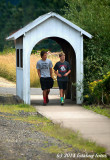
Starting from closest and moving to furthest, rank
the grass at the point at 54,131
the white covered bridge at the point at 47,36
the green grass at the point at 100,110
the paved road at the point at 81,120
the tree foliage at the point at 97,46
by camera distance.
Answer: the grass at the point at 54,131 → the paved road at the point at 81,120 → the green grass at the point at 100,110 → the white covered bridge at the point at 47,36 → the tree foliage at the point at 97,46

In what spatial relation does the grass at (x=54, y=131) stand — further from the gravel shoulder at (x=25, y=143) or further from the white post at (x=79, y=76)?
the white post at (x=79, y=76)

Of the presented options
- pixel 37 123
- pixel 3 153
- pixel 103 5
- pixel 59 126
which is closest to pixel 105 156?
pixel 3 153

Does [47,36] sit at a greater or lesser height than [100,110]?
greater

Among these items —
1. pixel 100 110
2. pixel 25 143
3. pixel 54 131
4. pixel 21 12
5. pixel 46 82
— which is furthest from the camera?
pixel 21 12

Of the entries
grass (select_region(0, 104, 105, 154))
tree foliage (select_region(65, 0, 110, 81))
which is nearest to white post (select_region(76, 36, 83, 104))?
tree foliage (select_region(65, 0, 110, 81))

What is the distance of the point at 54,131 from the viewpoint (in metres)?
9.23

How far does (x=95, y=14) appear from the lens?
17297 mm

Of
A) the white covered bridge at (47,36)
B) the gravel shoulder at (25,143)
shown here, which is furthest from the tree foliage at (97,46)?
the gravel shoulder at (25,143)

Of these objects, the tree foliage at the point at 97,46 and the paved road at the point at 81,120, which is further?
the tree foliage at the point at 97,46

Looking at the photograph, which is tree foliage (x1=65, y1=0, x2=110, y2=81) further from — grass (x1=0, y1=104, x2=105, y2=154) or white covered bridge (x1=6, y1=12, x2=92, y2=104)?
grass (x1=0, y1=104, x2=105, y2=154)

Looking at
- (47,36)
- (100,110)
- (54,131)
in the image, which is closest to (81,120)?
(54,131)

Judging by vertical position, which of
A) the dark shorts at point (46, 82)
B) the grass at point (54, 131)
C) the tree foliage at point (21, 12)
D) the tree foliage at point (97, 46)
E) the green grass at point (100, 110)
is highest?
the tree foliage at point (21, 12)

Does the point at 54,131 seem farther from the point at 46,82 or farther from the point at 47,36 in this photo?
the point at 47,36

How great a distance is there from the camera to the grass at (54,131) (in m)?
7.68
